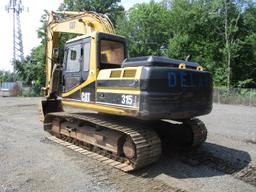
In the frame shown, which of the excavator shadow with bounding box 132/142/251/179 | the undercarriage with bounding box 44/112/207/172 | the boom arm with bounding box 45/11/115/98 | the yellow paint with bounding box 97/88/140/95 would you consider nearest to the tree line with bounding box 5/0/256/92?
the boom arm with bounding box 45/11/115/98

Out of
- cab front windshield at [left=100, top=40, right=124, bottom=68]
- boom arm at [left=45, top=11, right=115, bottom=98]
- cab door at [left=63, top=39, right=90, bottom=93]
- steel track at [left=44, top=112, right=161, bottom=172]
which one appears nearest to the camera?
steel track at [left=44, top=112, right=161, bottom=172]

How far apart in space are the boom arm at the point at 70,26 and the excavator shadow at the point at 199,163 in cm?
357

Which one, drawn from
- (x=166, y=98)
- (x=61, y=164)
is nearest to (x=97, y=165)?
(x=61, y=164)

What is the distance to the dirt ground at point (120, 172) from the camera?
211 inches

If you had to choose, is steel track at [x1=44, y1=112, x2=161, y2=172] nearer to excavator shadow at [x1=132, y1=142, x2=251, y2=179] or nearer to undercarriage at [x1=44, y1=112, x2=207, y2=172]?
undercarriage at [x1=44, y1=112, x2=207, y2=172]

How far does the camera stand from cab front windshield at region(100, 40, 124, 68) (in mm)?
7195

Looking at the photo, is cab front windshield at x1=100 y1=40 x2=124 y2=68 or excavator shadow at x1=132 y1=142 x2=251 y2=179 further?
cab front windshield at x1=100 y1=40 x2=124 y2=68

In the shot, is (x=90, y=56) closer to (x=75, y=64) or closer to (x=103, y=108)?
(x=75, y=64)

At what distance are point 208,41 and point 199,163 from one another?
31240mm

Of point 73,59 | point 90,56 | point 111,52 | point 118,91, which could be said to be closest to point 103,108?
point 118,91

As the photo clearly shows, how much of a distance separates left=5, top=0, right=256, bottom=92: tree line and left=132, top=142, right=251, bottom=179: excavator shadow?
21205 millimetres

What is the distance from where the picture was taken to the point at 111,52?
751cm

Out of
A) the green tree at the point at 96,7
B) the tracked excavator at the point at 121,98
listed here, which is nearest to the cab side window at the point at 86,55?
the tracked excavator at the point at 121,98

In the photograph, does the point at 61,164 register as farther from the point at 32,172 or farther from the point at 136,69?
the point at 136,69
